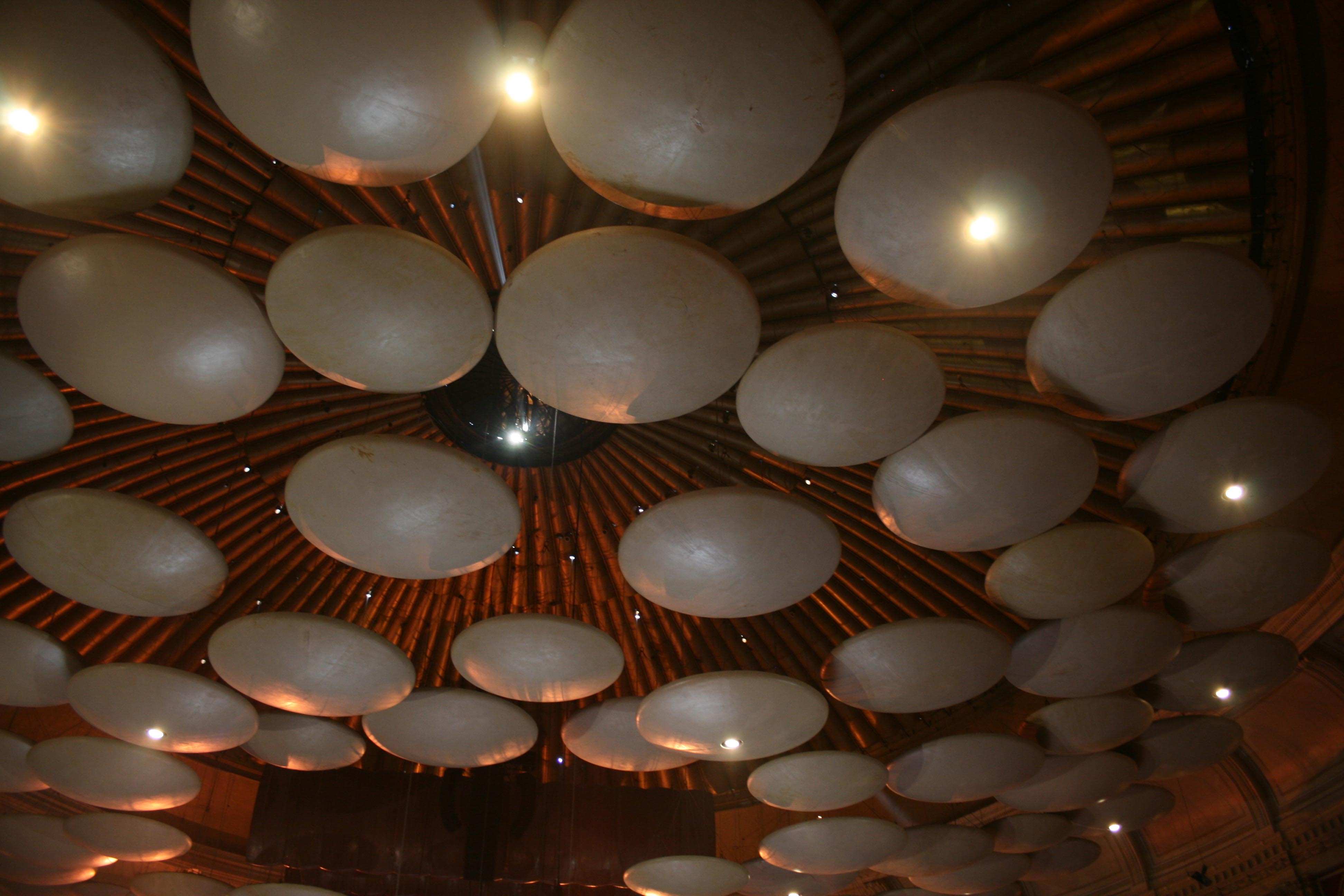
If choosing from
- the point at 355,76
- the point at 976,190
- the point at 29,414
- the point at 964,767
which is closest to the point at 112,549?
the point at 29,414

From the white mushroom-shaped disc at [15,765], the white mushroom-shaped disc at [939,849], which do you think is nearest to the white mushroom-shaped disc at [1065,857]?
the white mushroom-shaped disc at [939,849]

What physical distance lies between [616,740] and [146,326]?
11.5ft

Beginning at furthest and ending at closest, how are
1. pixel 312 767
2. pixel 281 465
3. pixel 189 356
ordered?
pixel 312 767, pixel 281 465, pixel 189 356

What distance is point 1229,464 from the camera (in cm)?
360

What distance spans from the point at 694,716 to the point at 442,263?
2.65 m

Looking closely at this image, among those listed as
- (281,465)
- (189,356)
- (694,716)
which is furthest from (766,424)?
(281,465)

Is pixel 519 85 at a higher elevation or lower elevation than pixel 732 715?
higher

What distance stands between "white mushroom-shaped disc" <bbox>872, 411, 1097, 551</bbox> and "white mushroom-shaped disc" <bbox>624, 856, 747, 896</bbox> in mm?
2981

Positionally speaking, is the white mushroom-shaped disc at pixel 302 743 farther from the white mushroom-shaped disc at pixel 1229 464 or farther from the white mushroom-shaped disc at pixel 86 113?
the white mushroom-shaped disc at pixel 1229 464

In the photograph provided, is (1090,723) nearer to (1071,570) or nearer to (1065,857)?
(1071,570)

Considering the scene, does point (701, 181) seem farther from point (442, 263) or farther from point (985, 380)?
point (985, 380)

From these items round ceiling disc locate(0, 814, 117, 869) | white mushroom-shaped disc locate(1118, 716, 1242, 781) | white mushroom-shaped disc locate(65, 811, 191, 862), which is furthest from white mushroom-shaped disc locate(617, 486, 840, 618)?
round ceiling disc locate(0, 814, 117, 869)

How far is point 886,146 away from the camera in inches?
99.7

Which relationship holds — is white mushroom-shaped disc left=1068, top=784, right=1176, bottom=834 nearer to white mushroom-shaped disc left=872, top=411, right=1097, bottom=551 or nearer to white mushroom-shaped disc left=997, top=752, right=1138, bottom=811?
white mushroom-shaped disc left=997, top=752, right=1138, bottom=811
